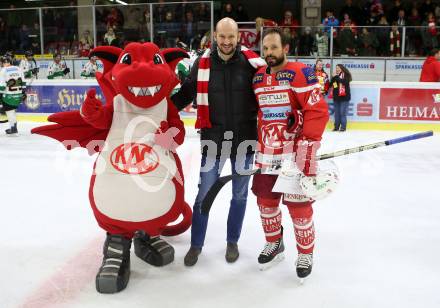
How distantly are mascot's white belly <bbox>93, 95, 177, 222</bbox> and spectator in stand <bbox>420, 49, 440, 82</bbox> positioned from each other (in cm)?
656

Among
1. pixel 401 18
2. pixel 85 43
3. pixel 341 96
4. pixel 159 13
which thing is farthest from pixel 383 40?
pixel 85 43

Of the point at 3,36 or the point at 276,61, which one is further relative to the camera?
the point at 3,36

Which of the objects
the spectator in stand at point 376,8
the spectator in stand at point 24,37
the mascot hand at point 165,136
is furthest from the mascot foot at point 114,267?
the spectator in stand at point 376,8

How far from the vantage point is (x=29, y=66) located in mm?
9320

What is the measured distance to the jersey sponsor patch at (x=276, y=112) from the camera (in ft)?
7.41

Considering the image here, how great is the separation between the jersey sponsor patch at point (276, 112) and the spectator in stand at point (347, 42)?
6.58 m

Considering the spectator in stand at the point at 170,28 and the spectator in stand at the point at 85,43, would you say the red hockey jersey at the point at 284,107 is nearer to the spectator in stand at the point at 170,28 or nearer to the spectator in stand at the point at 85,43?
the spectator in stand at the point at 170,28

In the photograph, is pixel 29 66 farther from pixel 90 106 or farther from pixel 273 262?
pixel 273 262

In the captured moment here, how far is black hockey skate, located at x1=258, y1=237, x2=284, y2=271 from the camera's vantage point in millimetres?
2510

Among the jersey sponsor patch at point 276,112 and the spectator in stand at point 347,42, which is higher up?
the spectator in stand at point 347,42

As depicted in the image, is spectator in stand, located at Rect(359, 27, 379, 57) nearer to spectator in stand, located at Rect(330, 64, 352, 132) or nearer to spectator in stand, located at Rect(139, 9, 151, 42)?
spectator in stand, located at Rect(330, 64, 352, 132)

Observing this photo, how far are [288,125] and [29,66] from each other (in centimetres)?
826

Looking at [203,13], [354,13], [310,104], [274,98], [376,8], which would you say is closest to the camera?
[310,104]

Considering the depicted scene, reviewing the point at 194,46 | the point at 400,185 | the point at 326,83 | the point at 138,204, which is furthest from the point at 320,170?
the point at 194,46
